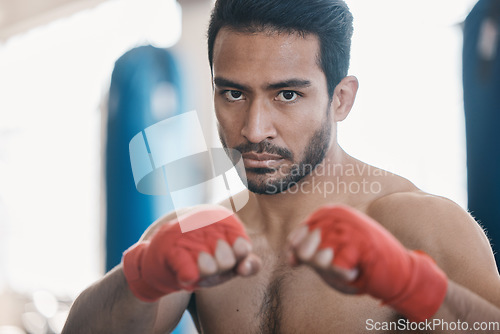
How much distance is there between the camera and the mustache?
0.91m

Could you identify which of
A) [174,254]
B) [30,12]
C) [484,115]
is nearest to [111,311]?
[174,254]

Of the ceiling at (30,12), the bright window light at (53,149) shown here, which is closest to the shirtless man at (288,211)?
the bright window light at (53,149)

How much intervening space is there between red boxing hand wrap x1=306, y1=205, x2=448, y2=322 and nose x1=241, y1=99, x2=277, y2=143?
37cm

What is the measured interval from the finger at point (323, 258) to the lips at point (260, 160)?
426 mm

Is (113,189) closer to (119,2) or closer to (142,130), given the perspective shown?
(142,130)

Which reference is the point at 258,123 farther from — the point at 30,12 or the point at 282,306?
the point at 30,12

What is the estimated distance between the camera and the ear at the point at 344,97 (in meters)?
1.05

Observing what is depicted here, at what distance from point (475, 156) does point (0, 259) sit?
9.06 feet

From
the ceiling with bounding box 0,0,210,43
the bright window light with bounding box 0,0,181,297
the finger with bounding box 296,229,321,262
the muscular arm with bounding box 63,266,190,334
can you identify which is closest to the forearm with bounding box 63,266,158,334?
the muscular arm with bounding box 63,266,190,334

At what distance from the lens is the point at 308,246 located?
1.66 ft

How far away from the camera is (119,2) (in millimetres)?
2336

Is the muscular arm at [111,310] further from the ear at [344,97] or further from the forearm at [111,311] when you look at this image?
the ear at [344,97]

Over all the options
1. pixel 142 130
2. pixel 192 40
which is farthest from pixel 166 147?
pixel 192 40

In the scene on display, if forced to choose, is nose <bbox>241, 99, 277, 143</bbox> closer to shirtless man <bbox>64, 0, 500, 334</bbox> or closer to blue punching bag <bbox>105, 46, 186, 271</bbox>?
shirtless man <bbox>64, 0, 500, 334</bbox>
